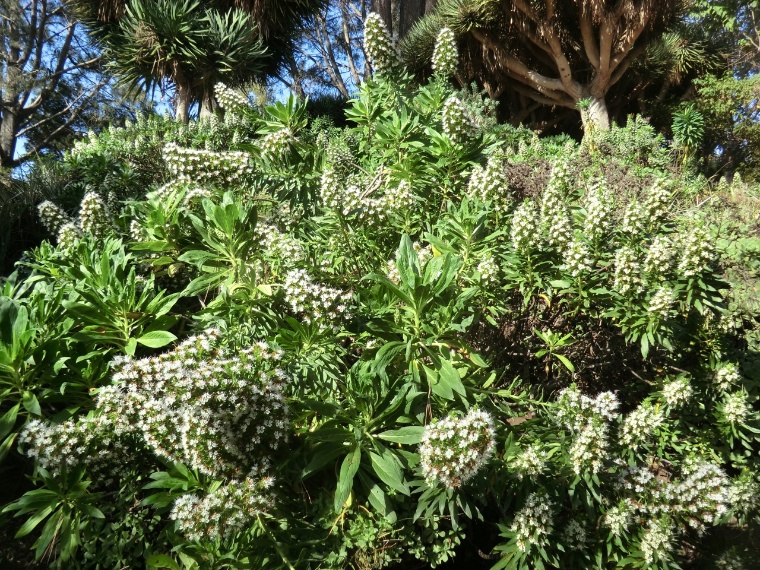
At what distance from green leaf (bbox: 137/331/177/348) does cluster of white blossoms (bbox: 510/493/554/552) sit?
1.74m

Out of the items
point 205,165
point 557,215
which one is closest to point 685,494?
point 557,215

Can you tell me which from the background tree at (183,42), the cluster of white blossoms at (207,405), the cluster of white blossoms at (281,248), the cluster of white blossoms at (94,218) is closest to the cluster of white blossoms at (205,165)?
the cluster of white blossoms at (281,248)

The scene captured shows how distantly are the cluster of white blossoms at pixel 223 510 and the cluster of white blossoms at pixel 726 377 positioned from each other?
2637mm

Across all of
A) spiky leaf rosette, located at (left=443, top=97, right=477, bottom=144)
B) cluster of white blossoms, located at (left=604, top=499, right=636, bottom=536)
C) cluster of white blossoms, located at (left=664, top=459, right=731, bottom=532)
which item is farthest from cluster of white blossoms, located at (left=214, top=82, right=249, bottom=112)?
cluster of white blossoms, located at (left=664, top=459, right=731, bottom=532)

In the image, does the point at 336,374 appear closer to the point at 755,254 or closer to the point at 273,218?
the point at 273,218

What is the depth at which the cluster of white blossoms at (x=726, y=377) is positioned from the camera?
3.11m

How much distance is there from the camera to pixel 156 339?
2523mm

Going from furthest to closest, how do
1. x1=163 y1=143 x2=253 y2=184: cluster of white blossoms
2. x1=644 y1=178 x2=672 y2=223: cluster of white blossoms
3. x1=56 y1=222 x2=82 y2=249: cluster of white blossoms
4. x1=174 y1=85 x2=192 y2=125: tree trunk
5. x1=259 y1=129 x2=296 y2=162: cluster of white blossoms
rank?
x1=174 y1=85 x2=192 y2=125: tree trunk, x1=259 y1=129 x2=296 y2=162: cluster of white blossoms, x1=56 y1=222 x2=82 y2=249: cluster of white blossoms, x1=163 y1=143 x2=253 y2=184: cluster of white blossoms, x1=644 y1=178 x2=672 y2=223: cluster of white blossoms

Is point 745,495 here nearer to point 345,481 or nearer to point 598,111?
point 345,481

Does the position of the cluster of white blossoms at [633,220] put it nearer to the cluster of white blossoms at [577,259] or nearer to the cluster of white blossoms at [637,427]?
the cluster of white blossoms at [577,259]

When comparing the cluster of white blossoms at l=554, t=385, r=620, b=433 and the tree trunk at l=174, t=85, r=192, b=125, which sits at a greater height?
the tree trunk at l=174, t=85, r=192, b=125

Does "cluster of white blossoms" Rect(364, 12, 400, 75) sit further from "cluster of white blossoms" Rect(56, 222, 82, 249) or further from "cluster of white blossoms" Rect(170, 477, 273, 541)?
"cluster of white blossoms" Rect(170, 477, 273, 541)

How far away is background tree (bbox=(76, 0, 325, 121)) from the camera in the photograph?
32.0 feet

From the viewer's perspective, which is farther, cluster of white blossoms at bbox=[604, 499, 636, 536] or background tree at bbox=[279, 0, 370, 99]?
background tree at bbox=[279, 0, 370, 99]
